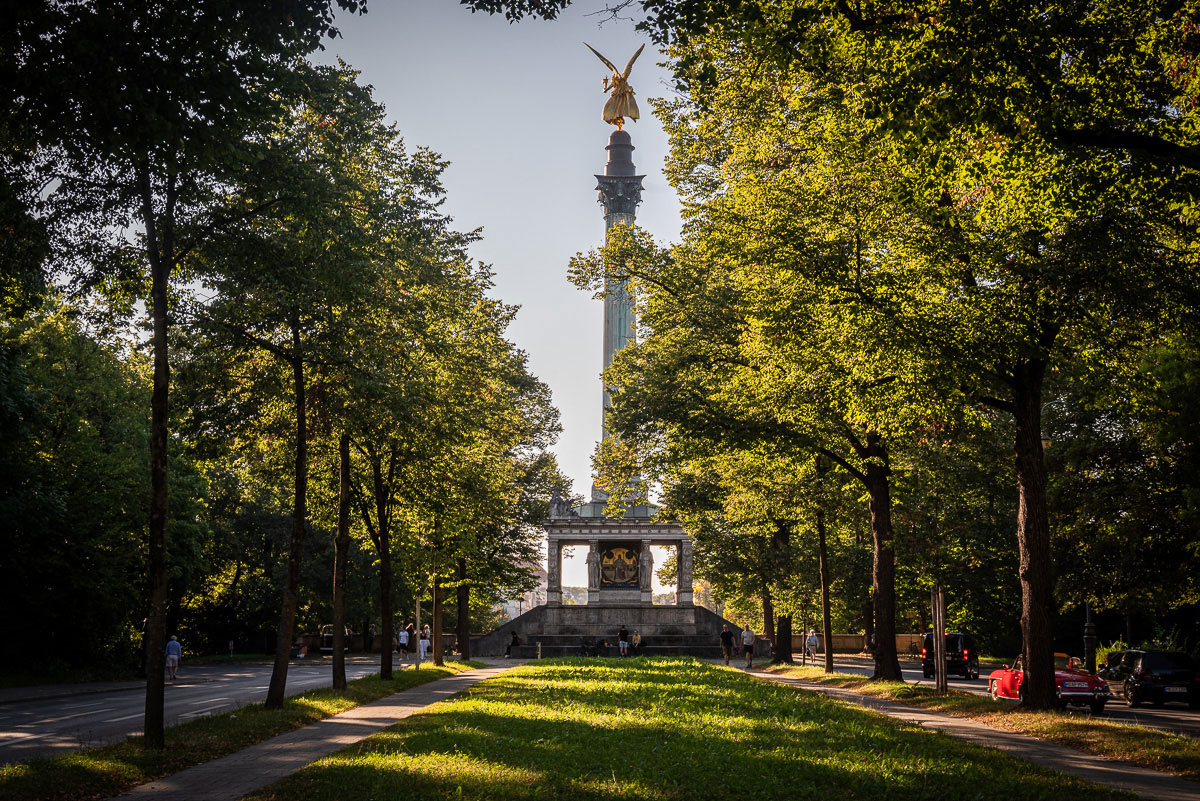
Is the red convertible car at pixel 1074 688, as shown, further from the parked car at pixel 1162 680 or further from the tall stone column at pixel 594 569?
the tall stone column at pixel 594 569

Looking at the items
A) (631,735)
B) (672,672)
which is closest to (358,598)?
(672,672)

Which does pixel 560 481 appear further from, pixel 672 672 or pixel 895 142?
pixel 895 142

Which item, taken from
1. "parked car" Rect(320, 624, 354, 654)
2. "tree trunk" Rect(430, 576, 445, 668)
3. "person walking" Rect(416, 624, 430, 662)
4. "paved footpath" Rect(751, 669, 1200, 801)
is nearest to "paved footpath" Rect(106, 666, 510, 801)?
"paved footpath" Rect(751, 669, 1200, 801)

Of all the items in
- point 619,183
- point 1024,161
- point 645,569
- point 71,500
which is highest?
point 619,183

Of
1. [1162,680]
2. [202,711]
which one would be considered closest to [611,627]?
[1162,680]

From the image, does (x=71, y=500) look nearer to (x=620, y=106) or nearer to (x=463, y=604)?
(x=463, y=604)

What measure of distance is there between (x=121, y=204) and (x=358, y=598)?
49.8 metres

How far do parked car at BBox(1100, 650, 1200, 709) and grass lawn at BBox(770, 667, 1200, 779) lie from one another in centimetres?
926

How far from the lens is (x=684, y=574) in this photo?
69188 mm

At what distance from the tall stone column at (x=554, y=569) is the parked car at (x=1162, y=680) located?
42960mm

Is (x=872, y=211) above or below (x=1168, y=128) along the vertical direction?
above

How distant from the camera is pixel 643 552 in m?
70.0

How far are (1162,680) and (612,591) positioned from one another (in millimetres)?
43555

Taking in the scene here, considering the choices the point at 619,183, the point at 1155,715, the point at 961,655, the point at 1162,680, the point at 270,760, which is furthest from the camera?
the point at 619,183
